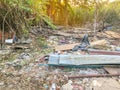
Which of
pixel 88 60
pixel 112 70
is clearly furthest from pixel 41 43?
pixel 112 70

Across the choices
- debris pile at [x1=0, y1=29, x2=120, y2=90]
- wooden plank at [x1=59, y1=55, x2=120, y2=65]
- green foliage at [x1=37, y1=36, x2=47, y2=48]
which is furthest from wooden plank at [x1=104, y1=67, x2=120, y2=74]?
green foliage at [x1=37, y1=36, x2=47, y2=48]

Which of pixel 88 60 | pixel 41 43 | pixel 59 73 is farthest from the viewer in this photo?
pixel 41 43

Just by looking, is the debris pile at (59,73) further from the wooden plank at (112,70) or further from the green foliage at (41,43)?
the green foliage at (41,43)


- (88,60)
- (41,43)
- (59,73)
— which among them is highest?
(41,43)

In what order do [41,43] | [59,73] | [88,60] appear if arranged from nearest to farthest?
1. [59,73]
2. [88,60]
3. [41,43]

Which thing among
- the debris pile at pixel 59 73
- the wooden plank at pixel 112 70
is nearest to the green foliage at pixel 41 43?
the debris pile at pixel 59 73

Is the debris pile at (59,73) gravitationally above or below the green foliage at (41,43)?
below

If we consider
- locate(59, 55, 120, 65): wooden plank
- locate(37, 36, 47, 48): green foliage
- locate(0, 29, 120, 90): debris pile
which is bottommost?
locate(0, 29, 120, 90): debris pile

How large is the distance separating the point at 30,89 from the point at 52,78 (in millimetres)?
461

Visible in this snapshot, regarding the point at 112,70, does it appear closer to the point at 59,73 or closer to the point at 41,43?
the point at 59,73

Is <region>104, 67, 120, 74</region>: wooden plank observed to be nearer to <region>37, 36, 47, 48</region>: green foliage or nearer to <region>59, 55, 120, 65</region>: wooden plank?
<region>59, 55, 120, 65</region>: wooden plank

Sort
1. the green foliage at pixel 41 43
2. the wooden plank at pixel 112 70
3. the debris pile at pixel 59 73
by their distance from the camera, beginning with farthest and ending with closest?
the green foliage at pixel 41 43
the wooden plank at pixel 112 70
the debris pile at pixel 59 73

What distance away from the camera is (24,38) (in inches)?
230

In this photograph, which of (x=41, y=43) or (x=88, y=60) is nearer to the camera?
(x=88, y=60)
